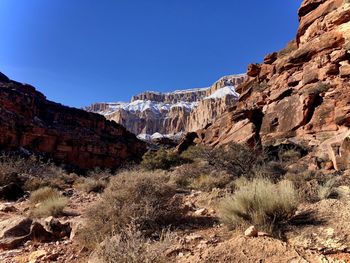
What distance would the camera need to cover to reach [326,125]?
19484mm

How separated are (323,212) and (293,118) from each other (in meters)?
19.2

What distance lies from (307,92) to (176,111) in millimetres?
122617

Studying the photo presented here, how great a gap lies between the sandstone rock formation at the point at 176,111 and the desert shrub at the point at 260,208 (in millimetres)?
112706

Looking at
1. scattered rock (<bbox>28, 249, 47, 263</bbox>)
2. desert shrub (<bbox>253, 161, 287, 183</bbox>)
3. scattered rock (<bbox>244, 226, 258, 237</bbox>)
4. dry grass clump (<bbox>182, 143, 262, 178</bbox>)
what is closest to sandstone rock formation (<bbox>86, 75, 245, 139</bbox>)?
dry grass clump (<bbox>182, 143, 262, 178</bbox>)

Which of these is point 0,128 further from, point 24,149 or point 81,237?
point 81,237

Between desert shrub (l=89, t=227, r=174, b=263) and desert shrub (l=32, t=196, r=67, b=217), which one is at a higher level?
desert shrub (l=89, t=227, r=174, b=263)

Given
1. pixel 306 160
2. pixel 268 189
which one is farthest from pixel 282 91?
pixel 268 189

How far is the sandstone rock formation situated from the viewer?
416 ft

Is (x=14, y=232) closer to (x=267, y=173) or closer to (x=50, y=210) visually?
(x=50, y=210)

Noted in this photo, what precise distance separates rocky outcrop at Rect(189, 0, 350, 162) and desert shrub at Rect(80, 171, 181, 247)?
15.6 metres

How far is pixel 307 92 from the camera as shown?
73.4 feet

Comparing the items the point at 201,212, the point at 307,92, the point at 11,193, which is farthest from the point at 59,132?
the point at 201,212

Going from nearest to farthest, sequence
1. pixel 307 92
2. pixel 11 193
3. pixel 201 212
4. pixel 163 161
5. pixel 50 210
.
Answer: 1. pixel 201 212
2. pixel 50 210
3. pixel 11 193
4. pixel 307 92
5. pixel 163 161

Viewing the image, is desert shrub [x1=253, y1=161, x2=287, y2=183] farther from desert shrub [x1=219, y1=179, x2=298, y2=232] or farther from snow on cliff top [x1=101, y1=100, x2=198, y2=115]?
snow on cliff top [x1=101, y1=100, x2=198, y2=115]
